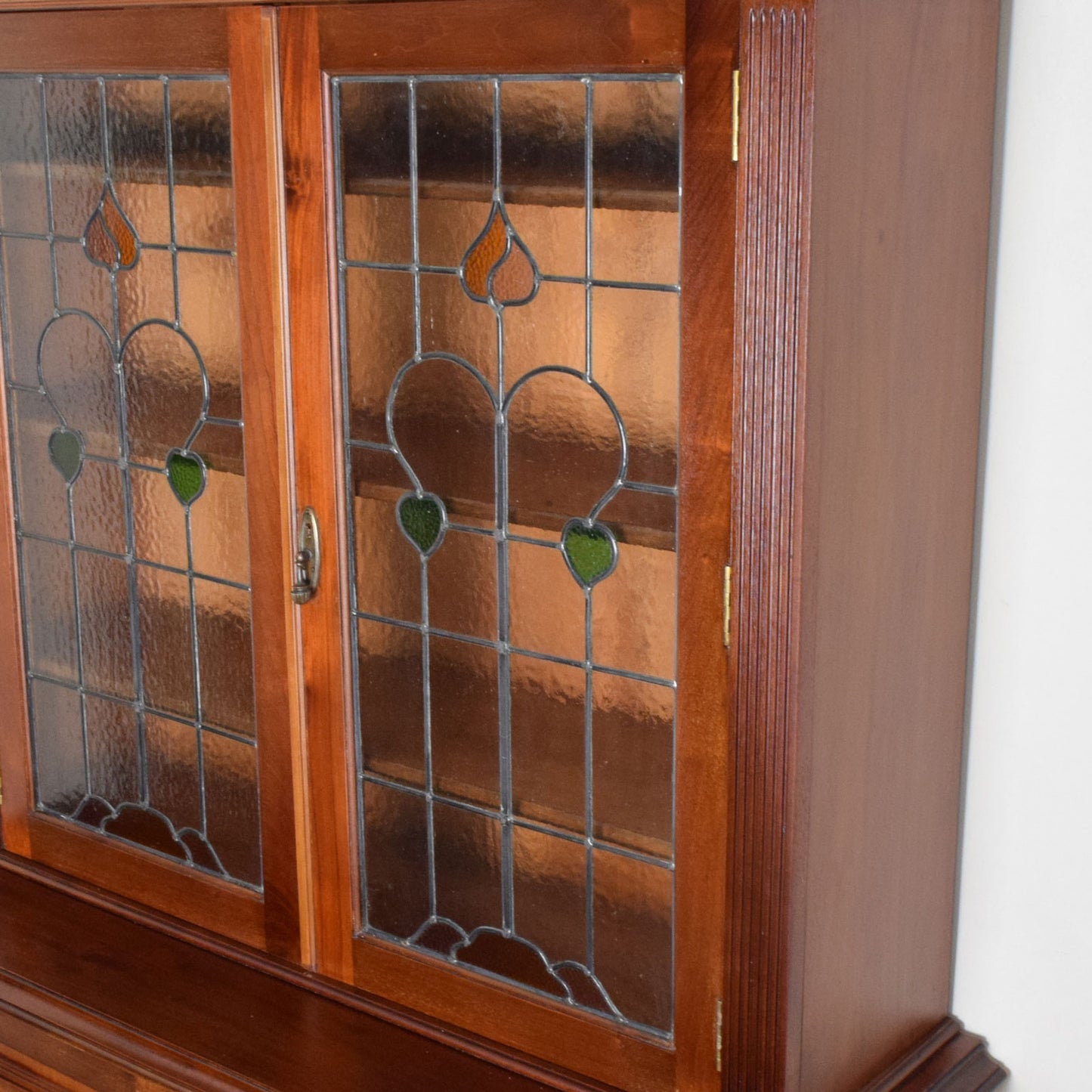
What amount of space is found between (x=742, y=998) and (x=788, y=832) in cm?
19

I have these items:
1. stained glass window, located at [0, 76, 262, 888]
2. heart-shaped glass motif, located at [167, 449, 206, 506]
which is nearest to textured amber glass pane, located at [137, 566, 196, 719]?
stained glass window, located at [0, 76, 262, 888]

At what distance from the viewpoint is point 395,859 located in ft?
5.83

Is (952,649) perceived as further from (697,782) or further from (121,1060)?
(121,1060)

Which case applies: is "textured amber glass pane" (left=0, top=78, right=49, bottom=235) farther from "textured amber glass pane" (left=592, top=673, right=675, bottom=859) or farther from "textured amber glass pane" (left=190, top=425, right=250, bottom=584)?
"textured amber glass pane" (left=592, top=673, right=675, bottom=859)

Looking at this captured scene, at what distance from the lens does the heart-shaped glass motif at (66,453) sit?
196cm

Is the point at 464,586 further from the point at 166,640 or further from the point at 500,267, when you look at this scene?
the point at 166,640

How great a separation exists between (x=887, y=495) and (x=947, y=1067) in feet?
2.26

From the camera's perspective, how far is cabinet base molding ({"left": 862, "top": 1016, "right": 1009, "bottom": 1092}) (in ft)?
5.48

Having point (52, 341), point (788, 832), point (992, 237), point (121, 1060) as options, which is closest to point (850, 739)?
point (788, 832)

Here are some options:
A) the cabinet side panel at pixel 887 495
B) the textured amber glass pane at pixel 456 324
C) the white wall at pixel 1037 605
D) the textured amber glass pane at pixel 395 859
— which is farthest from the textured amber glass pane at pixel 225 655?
the white wall at pixel 1037 605

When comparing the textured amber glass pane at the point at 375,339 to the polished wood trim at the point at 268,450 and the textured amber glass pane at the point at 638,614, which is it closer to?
the polished wood trim at the point at 268,450

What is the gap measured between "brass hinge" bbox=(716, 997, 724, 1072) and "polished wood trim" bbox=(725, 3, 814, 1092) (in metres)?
0.01

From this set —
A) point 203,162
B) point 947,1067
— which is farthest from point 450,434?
point 947,1067

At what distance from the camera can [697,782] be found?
151 centimetres
